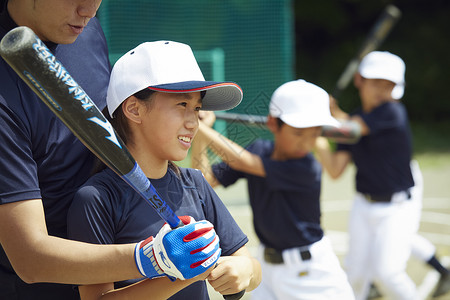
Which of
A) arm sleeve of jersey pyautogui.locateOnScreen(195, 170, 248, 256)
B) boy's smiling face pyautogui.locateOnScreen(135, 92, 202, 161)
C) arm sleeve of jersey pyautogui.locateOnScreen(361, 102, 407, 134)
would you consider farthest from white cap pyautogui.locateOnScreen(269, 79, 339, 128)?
arm sleeve of jersey pyautogui.locateOnScreen(361, 102, 407, 134)

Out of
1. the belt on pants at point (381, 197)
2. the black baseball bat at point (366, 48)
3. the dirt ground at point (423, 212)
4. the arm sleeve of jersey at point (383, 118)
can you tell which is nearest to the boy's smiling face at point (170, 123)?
the dirt ground at point (423, 212)

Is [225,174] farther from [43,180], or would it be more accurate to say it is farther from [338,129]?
[43,180]

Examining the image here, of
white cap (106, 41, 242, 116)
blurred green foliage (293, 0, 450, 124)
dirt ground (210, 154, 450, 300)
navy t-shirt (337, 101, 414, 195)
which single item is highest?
white cap (106, 41, 242, 116)

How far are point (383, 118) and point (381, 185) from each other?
572 mm

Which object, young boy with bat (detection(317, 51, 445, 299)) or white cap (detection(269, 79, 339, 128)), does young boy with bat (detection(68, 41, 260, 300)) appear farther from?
young boy with bat (detection(317, 51, 445, 299))

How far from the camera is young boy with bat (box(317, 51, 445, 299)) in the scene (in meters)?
4.71

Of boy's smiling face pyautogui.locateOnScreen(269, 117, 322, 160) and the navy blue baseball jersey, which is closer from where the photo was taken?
the navy blue baseball jersey

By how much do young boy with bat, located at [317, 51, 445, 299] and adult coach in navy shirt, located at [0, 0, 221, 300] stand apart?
3.16m

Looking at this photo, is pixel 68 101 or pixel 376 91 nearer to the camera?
pixel 68 101

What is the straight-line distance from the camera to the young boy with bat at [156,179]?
175cm

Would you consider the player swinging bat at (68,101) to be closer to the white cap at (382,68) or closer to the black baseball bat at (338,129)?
the black baseball bat at (338,129)

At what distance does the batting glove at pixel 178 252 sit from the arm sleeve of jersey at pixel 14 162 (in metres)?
0.32

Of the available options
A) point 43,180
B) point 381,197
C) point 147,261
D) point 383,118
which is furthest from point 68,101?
point 383,118

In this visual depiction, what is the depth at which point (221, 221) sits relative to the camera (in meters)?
2.01
